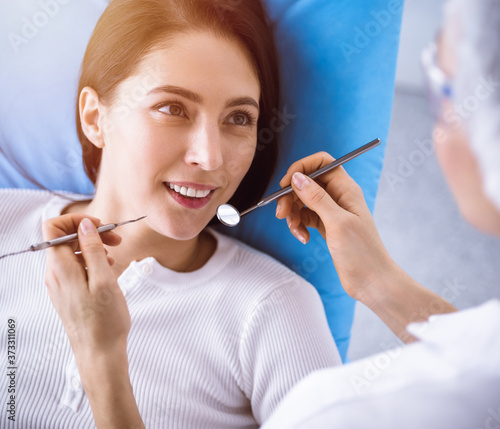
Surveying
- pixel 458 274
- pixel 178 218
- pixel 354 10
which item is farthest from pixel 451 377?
pixel 458 274

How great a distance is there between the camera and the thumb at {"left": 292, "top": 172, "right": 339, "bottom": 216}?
82 cm

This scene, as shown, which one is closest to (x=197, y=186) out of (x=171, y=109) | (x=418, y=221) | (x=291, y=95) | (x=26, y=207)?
(x=171, y=109)

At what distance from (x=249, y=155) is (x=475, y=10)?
61 centimetres

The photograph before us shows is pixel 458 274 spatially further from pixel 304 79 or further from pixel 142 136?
pixel 142 136

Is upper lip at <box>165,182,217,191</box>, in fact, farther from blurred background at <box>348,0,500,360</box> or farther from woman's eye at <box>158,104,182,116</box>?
blurred background at <box>348,0,500,360</box>

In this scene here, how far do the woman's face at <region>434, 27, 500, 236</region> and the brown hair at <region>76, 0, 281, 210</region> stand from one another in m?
0.59

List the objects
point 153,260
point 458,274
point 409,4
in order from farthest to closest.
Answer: point 409,4
point 458,274
point 153,260

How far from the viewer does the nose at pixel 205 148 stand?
0.85m

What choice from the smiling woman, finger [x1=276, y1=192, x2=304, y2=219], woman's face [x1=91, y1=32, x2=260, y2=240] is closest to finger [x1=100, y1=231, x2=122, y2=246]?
the smiling woman

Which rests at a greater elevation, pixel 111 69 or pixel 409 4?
pixel 409 4

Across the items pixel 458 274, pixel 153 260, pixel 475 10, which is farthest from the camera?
pixel 458 274

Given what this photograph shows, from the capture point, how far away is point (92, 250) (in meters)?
0.70

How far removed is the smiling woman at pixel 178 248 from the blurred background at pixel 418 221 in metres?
0.57

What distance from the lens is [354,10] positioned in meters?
1.04
